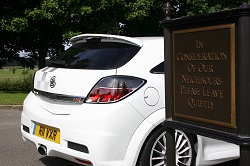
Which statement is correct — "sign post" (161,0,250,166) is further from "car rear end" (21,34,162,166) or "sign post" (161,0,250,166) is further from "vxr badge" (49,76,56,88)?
"vxr badge" (49,76,56,88)

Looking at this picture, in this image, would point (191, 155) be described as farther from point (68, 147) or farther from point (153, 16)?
point (153, 16)

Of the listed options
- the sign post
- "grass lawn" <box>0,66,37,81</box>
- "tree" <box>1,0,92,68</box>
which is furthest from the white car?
"grass lawn" <box>0,66,37,81</box>

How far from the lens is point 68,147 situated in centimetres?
362

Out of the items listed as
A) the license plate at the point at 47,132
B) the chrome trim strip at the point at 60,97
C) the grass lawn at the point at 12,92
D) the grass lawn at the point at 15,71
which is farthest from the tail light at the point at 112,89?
the grass lawn at the point at 15,71

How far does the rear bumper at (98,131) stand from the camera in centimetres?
343

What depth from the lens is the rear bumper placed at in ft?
11.3

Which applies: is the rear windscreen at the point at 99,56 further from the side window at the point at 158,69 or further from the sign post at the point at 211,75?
the sign post at the point at 211,75

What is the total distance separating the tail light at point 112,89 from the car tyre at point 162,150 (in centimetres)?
50

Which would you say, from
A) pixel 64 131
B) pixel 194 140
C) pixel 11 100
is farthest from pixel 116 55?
pixel 11 100

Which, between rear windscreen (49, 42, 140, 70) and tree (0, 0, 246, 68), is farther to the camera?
tree (0, 0, 246, 68)

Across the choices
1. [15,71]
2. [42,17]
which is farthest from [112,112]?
[15,71]

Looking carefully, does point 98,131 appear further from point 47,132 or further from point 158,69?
point 158,69

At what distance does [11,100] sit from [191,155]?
28.4 feet

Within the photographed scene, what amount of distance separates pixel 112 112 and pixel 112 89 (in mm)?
235
